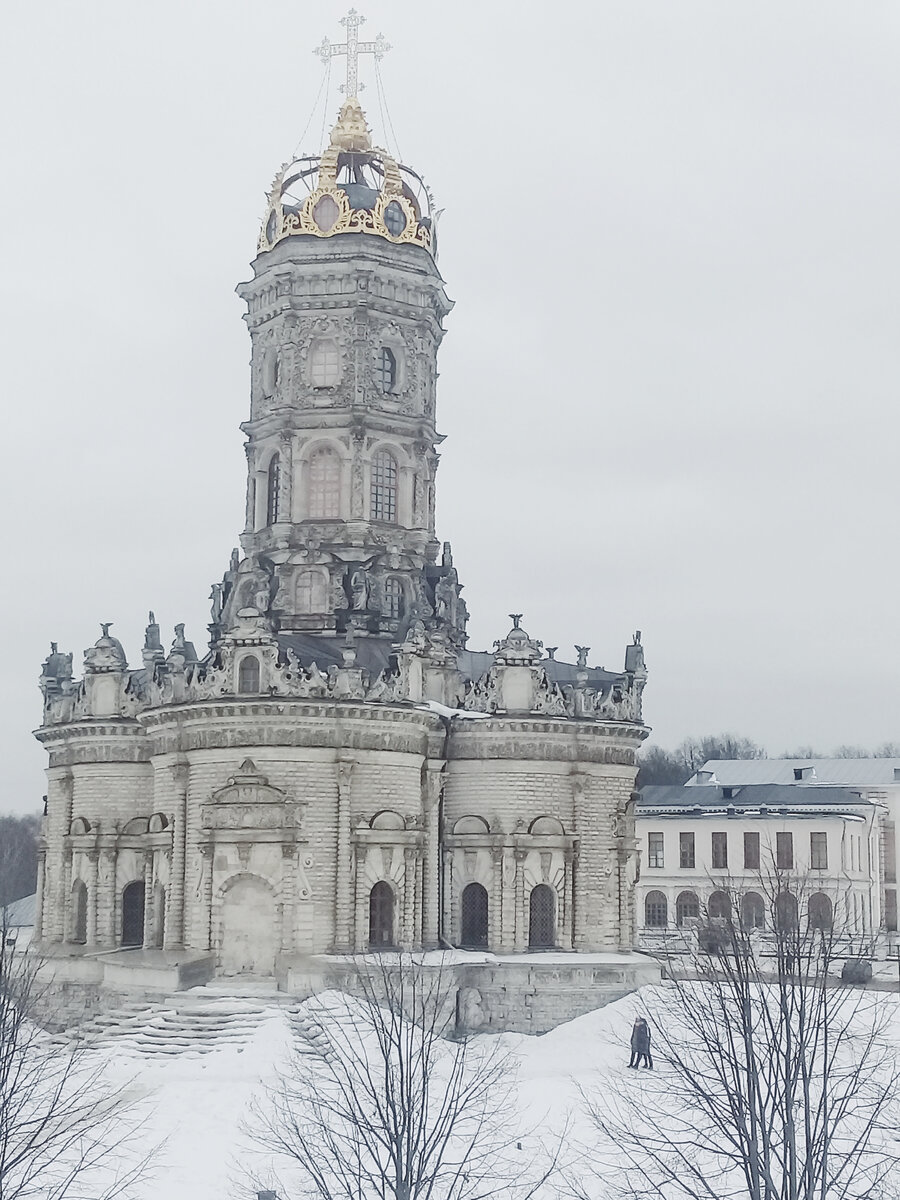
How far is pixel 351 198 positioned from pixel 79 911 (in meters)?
26.8

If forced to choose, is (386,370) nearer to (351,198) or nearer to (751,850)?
(351,198)

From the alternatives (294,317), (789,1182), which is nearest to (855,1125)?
(789,1182)

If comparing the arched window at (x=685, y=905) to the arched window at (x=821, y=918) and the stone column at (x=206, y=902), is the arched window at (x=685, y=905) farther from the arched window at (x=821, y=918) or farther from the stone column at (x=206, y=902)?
the arched window at (x=821, y=918)

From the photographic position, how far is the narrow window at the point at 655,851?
78000 mm

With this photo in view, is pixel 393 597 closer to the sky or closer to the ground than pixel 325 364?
closer to the ground

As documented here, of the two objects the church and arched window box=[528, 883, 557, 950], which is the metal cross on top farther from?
arched window box=[528, 883, 557, 950]

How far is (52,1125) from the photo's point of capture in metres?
29.0

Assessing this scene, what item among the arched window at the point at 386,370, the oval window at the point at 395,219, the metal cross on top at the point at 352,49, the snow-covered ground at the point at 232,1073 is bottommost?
the snow-covered ground at the point at 232,1073

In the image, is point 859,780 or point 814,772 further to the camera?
point 814,772

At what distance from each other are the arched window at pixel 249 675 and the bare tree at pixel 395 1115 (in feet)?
28.5

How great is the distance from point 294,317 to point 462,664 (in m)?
13.4

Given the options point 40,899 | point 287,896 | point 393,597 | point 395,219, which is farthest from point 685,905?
point 395,219

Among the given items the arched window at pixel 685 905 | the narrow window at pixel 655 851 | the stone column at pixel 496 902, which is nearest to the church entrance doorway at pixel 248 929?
the stone column at pixel 496 902

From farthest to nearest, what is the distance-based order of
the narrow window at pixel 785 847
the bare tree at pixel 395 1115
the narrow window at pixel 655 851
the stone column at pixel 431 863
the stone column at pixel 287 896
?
1. the narrow window at pixel 655 851
2. the narrow window at pixel 785 847
3. the stone column at pixel 431 863
4. the stone column at pixel 287 896
5. the bare tree at pixel 395 1115
